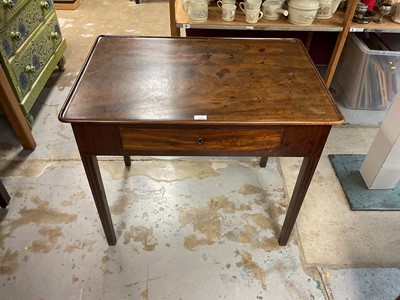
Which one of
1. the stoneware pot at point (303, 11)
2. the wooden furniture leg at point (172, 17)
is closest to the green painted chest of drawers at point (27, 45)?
the wooden furniture leg at point (172, 17)

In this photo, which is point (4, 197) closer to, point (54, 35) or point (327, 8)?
point (54, 35)

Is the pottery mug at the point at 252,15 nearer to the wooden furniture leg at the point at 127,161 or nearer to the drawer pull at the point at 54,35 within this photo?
the wooden furniture leg at the point at 127,161

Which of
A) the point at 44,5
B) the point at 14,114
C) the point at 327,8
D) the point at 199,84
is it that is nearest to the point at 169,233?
the point at 199,84

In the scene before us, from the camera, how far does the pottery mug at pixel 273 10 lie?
6.03 ft

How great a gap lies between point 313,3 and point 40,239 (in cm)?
187

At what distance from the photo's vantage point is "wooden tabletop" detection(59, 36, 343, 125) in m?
0.94

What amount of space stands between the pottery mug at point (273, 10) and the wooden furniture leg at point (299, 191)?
44.8 inches

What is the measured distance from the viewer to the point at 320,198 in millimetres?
1656

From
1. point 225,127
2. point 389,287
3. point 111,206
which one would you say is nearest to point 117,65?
point 225,127

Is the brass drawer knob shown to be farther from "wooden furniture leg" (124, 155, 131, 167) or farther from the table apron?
the table apron

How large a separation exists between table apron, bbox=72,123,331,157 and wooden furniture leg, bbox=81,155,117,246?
57mm

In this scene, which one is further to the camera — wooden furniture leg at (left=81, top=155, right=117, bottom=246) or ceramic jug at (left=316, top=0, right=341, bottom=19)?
ceramic jug at (left=316, top=0, right=341, bottom=19)

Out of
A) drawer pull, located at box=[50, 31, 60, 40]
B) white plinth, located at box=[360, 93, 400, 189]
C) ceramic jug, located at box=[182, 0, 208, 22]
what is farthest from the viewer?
drawer pull, located at box=[50, 31, 60, 40]

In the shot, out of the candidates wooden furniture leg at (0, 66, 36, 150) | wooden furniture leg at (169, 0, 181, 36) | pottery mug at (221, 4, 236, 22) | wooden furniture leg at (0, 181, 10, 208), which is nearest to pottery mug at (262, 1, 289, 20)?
pottery mug at (221, 4, 236, 22)
